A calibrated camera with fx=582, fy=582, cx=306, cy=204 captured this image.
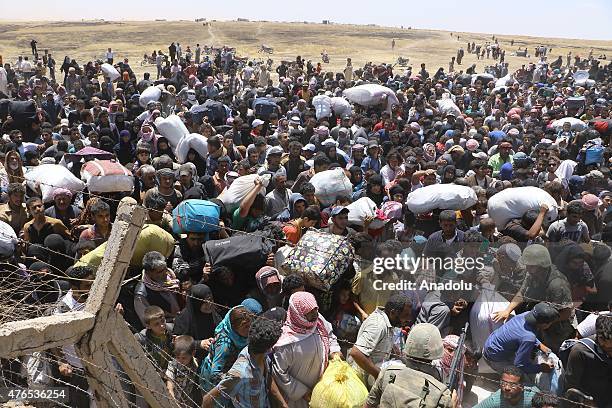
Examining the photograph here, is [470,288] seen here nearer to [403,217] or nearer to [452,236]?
[452,236]

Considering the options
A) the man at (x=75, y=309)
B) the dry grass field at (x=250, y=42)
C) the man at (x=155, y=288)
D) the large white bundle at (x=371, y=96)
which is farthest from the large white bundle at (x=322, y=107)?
the dry grass field at (x=250, y=42)

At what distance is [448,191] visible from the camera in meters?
6.05

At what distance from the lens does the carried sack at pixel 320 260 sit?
4.32m

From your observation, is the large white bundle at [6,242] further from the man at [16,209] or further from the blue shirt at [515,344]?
the blue shirt at [515,344]

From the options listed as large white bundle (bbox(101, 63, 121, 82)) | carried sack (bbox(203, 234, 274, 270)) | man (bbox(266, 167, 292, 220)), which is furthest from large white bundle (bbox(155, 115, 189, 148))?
large white bundle (bbox(101, 63, 121, 82))

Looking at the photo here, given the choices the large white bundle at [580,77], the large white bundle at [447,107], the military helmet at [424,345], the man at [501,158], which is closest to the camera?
the military helmet at [424,345]

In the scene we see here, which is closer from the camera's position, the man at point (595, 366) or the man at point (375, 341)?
the man at point (595, 366)

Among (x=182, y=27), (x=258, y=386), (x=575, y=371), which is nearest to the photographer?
(x=258, y=386)

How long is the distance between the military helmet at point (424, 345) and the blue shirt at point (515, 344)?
0.89 metres

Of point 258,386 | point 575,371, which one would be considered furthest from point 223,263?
point 575,371

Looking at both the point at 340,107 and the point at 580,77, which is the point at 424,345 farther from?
the point at 580,77

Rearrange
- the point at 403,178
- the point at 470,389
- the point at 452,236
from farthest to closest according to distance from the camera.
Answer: the point at 403,178
the point at 452,236
the point at 470,389

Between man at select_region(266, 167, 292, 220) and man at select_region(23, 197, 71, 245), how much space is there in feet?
6.75

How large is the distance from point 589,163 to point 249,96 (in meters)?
8.53
